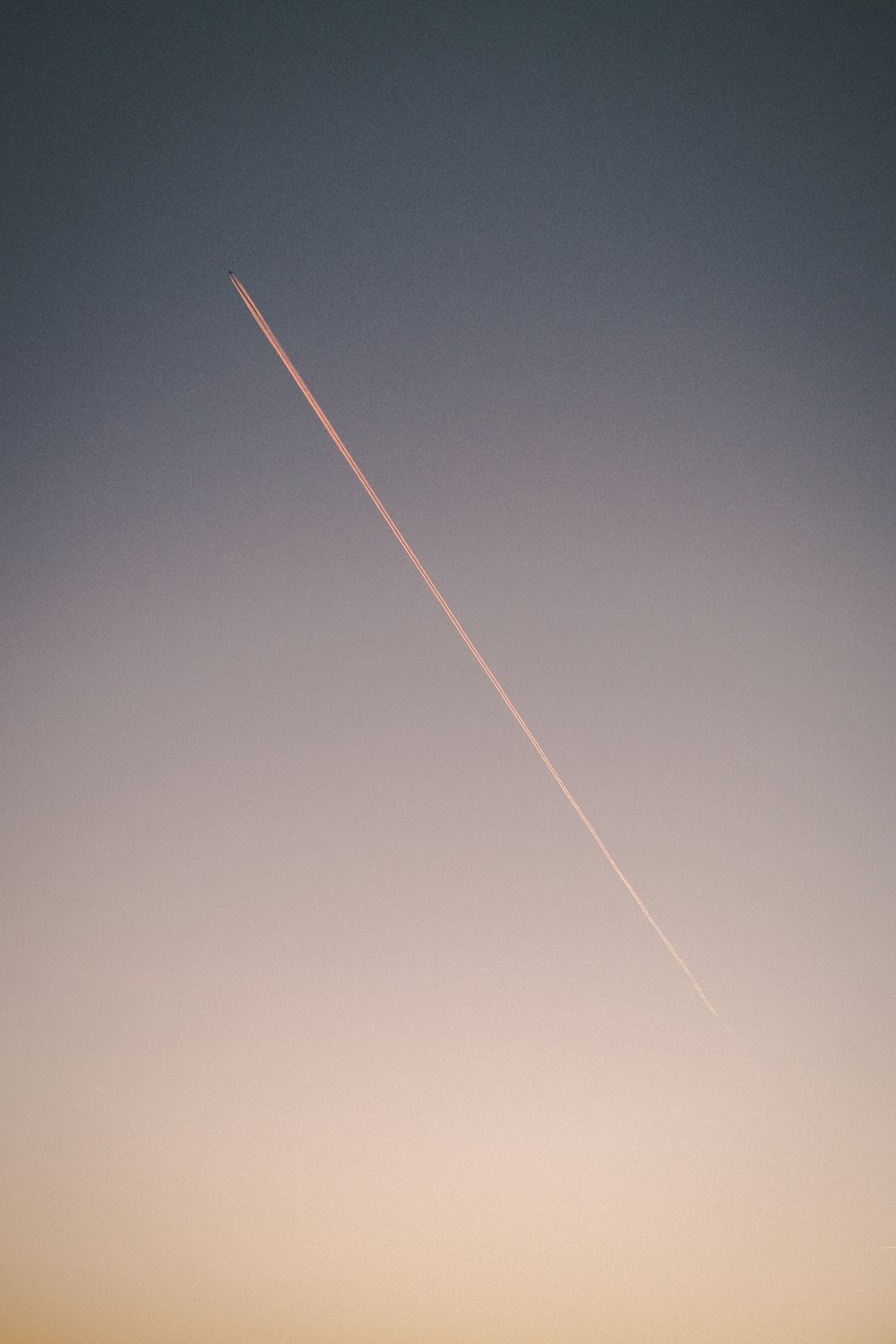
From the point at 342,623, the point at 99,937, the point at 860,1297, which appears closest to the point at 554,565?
the point at 342,623

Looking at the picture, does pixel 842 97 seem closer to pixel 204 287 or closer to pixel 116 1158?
pixel 204 287

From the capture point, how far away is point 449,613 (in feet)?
9.30

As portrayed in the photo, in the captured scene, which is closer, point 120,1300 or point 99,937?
point 99,937

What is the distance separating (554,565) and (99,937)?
2.08m

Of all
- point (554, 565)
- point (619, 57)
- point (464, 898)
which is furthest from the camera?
point (464, 898)

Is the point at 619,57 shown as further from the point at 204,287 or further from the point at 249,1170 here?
the point at 249,1170

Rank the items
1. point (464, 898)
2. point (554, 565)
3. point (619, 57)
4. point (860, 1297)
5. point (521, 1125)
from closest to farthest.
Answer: point (619, 57), point (554, 565), point (464, 898), point (521, 1125), point (860, 1297)

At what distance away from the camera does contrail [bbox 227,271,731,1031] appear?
8.61 ft

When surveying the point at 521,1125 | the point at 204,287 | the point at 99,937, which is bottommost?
the point at 521,1125

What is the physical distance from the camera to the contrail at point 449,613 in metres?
2.62

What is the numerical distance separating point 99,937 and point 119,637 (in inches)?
44.2

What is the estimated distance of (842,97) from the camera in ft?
8.42

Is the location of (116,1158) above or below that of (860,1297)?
above

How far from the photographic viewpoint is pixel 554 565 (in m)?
2.81
